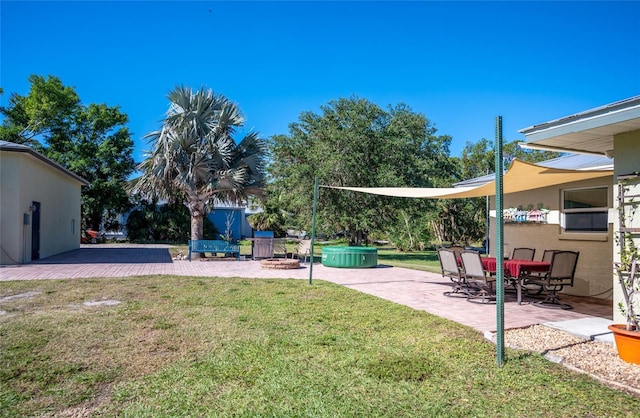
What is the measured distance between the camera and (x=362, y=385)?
352 centimetres

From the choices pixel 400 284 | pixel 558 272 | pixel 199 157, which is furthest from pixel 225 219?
pixel 558 272

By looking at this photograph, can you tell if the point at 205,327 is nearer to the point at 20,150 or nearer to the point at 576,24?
the point at 20,150

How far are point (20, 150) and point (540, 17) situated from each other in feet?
48.5

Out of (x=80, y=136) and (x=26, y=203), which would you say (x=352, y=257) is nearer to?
(x=26, y=203)

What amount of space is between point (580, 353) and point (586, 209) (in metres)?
4.82

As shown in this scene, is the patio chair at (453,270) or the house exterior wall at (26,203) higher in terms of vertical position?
the house exterior wall at (26,203)

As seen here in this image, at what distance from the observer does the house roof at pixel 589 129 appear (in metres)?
4.20

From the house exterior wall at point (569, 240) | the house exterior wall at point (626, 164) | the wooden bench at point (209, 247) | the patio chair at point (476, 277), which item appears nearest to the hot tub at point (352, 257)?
the wooden bench at point (209, 247)

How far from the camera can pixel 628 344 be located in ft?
12.9

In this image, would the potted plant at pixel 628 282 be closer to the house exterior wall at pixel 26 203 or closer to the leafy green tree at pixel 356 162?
the leafy green tree at pixel 356 162

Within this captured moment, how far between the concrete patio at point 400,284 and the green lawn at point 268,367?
0.88 m

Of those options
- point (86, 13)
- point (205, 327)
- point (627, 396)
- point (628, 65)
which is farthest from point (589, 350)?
point (86, 13)

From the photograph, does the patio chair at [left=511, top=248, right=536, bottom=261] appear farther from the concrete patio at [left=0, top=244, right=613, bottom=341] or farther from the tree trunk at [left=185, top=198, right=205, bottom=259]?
the tree trunk at [left=185, top=198, right=205, bottom=259]

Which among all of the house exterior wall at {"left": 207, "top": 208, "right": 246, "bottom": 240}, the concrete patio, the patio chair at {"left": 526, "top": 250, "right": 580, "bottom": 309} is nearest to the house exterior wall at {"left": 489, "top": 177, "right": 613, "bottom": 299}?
the concrete patio
